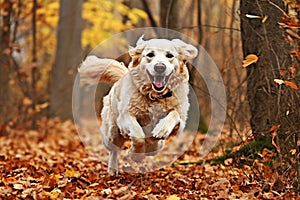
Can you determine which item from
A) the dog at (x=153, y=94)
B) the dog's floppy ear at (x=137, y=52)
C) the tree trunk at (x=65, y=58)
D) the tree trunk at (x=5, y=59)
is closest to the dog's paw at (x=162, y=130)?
the dog at (x=153, y=94)

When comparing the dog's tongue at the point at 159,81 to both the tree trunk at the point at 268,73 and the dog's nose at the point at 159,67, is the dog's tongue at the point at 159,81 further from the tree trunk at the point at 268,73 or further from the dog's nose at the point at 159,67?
the tree trunk at the point at 268,73

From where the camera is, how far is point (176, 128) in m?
5.70

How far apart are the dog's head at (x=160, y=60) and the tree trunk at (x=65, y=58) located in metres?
10.5

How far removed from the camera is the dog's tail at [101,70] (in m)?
6.43

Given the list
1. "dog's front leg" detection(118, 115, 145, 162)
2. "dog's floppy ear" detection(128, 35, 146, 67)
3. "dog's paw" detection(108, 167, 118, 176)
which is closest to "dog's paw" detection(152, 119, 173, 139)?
"dog's front leg" detection(118, 115, 145, 162)

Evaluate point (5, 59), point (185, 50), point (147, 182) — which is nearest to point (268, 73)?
point (185, 50)

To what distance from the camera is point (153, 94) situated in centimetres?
556

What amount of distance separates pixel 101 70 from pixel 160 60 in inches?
54.8

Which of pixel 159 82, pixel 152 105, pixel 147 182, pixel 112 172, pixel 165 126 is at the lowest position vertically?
pixel 112 172

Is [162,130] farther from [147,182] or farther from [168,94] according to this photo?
[147,182]

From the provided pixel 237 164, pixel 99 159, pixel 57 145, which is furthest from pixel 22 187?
pixel 57 145

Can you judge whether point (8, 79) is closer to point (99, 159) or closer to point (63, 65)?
point (63, 65)

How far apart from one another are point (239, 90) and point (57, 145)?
17.5 ft

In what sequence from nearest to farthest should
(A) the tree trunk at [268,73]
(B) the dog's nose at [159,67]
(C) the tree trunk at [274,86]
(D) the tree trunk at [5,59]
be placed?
(C) the tree trunk at [274,86], (A) the tree trunk at [268,73], (B) the dog's nose at [159,67], (D) the tree trunk at [5,59]
